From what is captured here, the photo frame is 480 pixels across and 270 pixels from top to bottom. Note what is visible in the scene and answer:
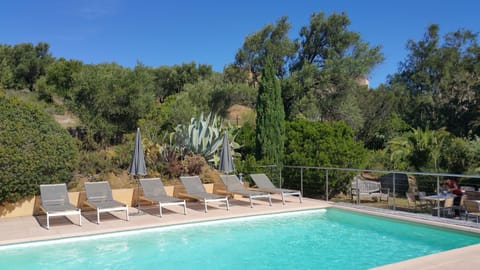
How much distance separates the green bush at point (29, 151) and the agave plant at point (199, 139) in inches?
176

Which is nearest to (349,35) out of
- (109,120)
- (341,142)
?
(341,142)

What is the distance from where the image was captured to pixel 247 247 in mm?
8289

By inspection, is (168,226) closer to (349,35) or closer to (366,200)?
(366,200)

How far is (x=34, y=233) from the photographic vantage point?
332 inches

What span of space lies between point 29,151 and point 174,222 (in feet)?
13.3

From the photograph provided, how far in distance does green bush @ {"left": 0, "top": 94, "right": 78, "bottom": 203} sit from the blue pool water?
8.35ft

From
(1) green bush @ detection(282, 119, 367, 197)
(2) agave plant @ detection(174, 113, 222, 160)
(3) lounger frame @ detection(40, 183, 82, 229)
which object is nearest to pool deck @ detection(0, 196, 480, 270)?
(3) lounger frame @ detection(40, 183, 82, 229)

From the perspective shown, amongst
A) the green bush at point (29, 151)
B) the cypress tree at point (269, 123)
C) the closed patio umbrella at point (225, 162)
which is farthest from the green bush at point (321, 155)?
the green bush at point (29, 151)

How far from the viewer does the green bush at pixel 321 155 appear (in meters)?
15.1

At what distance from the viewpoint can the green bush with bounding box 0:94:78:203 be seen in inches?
384

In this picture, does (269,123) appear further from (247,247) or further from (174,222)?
(247,247)

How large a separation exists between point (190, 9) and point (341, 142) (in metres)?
11.5

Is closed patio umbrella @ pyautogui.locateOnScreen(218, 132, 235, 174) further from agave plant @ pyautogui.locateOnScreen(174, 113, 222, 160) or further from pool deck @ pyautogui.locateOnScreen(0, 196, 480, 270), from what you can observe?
agave plant @ pyautogui.locateOnScreen(174, 113, 222, 160)

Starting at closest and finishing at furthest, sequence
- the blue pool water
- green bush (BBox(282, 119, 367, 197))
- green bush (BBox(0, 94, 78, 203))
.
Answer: the blue pool water < green bush (BBox(0, 94, 78, 203)) < green bush (BBox(282, 119, 367, 197))
